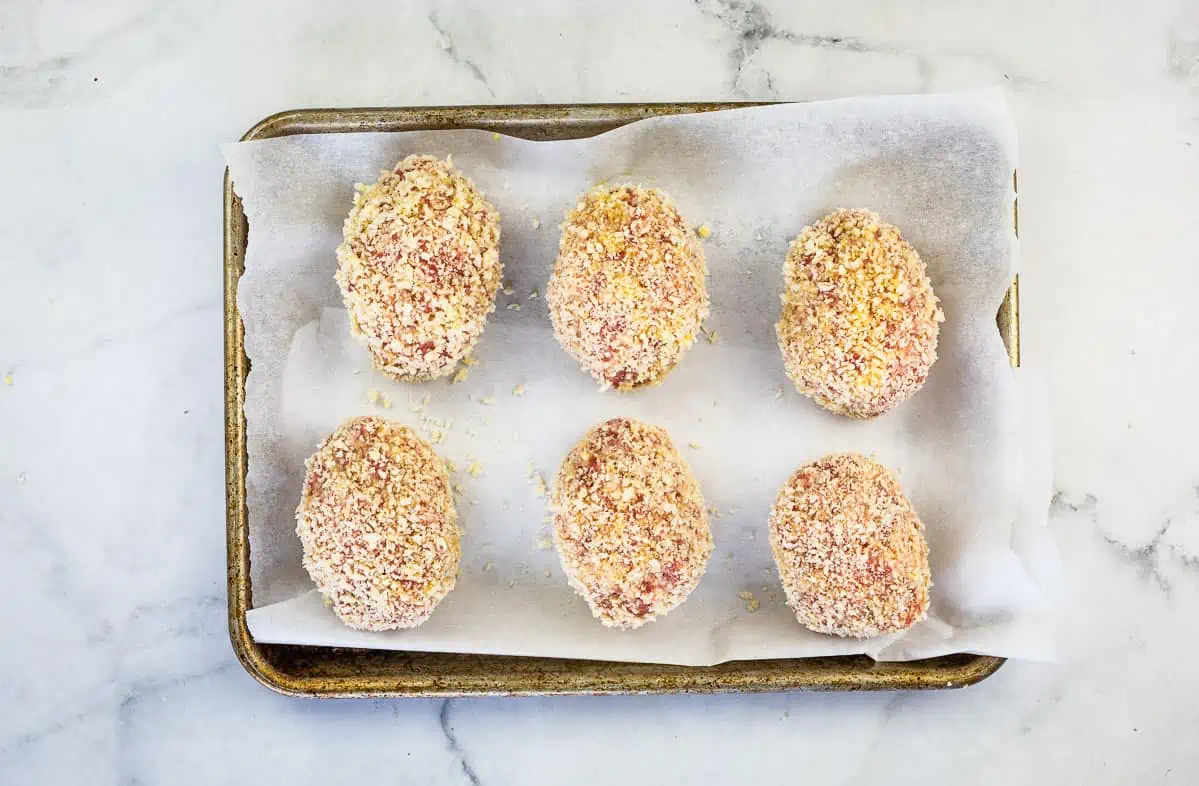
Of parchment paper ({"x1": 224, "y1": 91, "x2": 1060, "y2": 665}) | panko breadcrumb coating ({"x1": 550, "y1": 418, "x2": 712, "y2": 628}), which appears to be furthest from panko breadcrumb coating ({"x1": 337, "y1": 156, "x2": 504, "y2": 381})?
panko breadcrumb coating ({"x1": 550, "y1": 418, "x2": 712, "y2": 628})

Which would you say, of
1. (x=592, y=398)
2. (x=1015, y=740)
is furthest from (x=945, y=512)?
(x=592, y=398)

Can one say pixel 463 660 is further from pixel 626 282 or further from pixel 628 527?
pixel 626 282

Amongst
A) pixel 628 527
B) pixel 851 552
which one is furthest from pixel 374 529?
pixel 851 552

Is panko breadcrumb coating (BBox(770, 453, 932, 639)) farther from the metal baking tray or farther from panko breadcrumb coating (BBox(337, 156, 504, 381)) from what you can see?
panko breadcrumb coating (BBox(337, 156, 504, 381))

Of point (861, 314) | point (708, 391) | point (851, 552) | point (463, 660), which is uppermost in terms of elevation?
point (861, 314)
